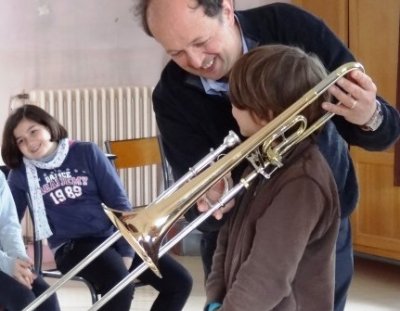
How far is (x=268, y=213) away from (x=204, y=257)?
1.30ft

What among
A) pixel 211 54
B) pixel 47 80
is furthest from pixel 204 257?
pixel 47 80

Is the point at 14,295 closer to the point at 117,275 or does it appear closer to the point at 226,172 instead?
the point at 117,275

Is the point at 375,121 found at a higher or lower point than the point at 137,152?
higher

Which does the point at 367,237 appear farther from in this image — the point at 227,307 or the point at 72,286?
the point at 227,307

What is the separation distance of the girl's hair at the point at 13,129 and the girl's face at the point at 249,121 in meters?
1.45

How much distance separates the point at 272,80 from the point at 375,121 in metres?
0.18

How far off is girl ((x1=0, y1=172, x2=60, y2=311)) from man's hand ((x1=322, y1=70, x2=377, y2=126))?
138 cm

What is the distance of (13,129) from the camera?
2646 millimetres

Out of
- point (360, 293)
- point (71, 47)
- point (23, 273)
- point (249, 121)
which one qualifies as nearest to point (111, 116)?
point (71, 47)

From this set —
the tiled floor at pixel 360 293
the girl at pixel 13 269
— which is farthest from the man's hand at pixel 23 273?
the tiled floor at pixel 360 293

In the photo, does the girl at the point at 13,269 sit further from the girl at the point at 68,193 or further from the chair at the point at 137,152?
the chair at the point at 137,152

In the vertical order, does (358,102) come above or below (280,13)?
below

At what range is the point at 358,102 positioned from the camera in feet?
4.08

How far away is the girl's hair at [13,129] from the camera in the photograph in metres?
2.64
